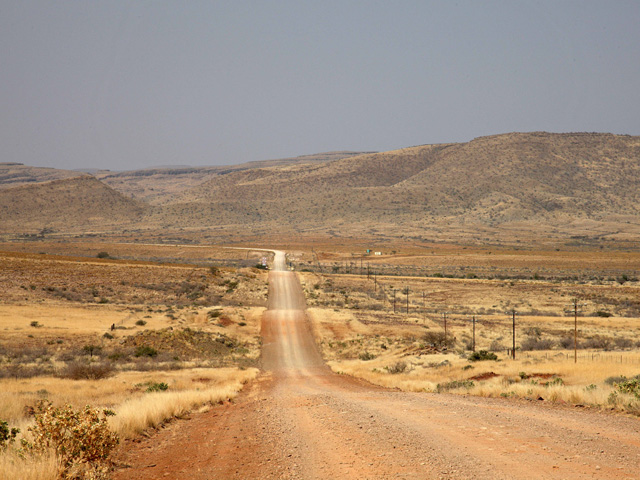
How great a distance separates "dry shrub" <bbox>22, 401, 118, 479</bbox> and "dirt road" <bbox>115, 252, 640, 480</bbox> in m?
0.56

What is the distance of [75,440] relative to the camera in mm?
8102

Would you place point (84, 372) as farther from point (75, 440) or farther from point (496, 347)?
point (496, 347)

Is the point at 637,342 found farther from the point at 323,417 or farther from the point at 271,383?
the point at 323,417

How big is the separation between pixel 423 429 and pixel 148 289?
5783cm

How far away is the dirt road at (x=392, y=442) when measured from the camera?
308 inches

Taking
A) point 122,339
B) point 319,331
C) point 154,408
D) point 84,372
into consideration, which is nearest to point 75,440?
point 154,408

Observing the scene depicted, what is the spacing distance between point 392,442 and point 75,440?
505cm

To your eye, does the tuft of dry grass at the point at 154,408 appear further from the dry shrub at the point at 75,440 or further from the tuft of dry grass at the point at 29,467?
the tuft of dry grass at the point at 29,467

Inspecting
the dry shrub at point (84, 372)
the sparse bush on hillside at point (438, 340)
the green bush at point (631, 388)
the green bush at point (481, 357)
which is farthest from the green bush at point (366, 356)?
the green bush at point (631, 388)

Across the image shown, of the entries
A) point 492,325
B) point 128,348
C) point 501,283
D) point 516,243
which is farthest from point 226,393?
point 516,243

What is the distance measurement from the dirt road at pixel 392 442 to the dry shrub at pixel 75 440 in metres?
0.56

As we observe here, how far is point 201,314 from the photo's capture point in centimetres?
4862

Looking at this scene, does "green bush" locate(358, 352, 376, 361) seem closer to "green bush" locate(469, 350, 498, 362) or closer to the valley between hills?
the valley between hills

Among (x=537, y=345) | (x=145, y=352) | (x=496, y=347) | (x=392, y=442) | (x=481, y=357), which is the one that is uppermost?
(x=392, y=442)
